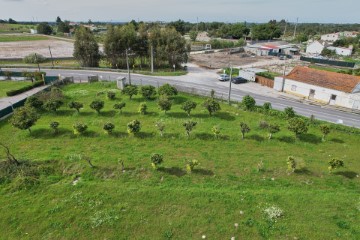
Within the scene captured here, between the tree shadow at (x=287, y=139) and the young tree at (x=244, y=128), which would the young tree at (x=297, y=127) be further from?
the young tree at (x=244, y=128)

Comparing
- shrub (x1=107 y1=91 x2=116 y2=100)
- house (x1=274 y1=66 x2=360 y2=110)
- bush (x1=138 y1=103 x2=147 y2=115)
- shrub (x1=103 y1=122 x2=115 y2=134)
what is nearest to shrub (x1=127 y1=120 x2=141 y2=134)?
shrub (x1=103 y1=122 x2=115 y2=134)

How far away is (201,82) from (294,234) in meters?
36.6

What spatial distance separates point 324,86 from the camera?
1462 inches

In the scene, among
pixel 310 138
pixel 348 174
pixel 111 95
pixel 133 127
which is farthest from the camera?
pixel 111 95

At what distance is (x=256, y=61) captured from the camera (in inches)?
2872

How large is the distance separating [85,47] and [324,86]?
46622 mm

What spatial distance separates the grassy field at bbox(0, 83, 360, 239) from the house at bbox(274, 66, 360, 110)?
465 inches

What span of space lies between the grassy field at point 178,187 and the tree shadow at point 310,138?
0.14 m

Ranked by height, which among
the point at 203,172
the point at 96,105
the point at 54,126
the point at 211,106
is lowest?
the point at 203,172

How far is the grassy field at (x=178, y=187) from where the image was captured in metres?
13.2

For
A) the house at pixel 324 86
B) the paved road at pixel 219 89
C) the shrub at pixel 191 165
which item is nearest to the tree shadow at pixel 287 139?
the paved road at pixel 219 89

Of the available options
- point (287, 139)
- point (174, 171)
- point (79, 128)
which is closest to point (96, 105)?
point (79, 128)

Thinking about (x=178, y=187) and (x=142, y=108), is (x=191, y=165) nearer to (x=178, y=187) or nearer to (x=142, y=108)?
(x=178, y=187)

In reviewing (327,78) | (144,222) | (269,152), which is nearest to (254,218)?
(144,222)
